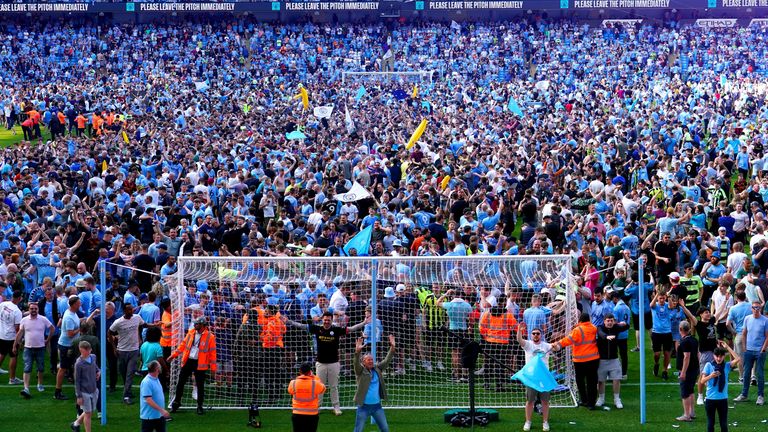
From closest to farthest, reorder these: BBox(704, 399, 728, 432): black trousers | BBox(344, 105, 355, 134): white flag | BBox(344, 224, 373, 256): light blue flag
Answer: BBox(704, 399, 728, 432): black trousers, BBox(344, 224, 373, 256): light blue flag, BBox(344, 105, 355, 134): white flag

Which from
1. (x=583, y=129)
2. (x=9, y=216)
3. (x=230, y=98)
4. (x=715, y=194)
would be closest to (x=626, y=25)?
(x=230, y=98)

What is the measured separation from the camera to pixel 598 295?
16016 millimetres

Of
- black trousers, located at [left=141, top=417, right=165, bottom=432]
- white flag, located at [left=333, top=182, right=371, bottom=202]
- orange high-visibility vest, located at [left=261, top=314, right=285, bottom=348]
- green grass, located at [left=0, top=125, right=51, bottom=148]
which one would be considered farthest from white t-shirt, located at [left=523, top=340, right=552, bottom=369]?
green grass, located at [left=0, top=125, right=51, bottom=148]

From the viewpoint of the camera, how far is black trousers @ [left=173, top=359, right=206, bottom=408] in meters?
15.4

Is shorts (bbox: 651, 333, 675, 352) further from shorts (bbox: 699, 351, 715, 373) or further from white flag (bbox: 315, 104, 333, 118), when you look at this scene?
white flag (bbox: 315, 104, 333, 118)

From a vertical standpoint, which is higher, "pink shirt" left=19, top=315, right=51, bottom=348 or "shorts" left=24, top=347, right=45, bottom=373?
"pink shirt" left=19, top=315, right=51, bottom=348

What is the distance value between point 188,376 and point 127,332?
1.04 m

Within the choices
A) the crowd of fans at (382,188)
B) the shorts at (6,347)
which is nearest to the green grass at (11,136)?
the crowd of fans at (382,188)

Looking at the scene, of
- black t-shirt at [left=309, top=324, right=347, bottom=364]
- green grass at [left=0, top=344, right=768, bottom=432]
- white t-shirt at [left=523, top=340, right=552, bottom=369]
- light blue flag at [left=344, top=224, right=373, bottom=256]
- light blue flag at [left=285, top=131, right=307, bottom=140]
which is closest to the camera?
green grass at [left=0, top=344, right=768, bottom=432]

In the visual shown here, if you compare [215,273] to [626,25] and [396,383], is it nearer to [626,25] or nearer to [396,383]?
[396,383]

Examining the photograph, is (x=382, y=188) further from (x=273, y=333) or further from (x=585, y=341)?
(x=585, y=341)

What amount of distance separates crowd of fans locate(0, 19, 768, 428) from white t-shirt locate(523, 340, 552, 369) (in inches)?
39.4

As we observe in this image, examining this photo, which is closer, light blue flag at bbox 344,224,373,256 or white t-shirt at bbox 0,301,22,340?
white t-shirt at bbox 0,301,22,340

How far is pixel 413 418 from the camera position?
15406 millimetres
